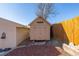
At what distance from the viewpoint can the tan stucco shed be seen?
435 cm

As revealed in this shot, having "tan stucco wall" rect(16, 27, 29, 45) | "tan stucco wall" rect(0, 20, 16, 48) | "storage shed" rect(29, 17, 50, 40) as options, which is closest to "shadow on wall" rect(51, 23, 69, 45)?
"storage shed" rect(29, 17, 50, 40)

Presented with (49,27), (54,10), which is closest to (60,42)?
(49,27)

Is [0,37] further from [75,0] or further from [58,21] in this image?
[75,0]

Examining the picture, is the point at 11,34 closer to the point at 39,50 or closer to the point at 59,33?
the point at 39,50

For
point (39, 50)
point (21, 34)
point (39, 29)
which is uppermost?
point (39, 29)

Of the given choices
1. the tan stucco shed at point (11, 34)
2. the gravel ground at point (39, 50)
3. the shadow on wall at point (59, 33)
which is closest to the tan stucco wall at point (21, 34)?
the tan stucco shed at point (11, 34)

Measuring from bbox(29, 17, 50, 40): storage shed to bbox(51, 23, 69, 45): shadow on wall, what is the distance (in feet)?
0.43

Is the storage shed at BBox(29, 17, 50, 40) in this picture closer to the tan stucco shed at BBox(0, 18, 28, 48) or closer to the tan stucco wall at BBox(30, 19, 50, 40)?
the tan stucco wall at BBox(30, 19, 50, 40)

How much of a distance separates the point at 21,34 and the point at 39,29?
41cm

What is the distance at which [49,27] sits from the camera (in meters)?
4.38

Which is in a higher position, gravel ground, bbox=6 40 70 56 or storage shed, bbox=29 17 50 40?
storage shed, bbox=29 17 50 40

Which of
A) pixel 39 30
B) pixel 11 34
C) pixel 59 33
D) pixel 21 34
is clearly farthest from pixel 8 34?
pixel 59 33

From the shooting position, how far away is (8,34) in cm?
441

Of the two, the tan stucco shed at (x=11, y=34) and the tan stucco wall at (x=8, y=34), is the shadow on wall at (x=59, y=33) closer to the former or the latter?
the tan stucco shed at (x=11, y=34)
